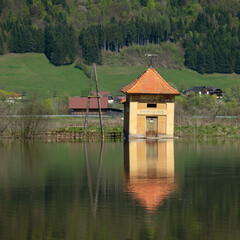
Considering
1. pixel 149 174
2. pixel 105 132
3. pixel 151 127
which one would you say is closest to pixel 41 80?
pixel 105 132

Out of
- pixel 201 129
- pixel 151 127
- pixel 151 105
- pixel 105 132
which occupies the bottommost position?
pixel 105 132

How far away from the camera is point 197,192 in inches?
1040

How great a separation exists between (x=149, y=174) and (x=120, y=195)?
22.3 feet

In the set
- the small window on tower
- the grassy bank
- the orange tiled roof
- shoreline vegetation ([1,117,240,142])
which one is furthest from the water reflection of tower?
the grassy bank

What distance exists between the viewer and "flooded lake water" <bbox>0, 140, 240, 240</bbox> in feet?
63.7

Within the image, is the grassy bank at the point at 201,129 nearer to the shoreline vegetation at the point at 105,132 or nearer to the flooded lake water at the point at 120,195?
the shoreline vegetation at the point at 105,132

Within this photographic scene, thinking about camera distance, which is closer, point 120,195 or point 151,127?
point 120,195

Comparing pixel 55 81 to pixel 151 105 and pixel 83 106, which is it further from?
pixel 151 105

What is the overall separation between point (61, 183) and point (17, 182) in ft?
6.95

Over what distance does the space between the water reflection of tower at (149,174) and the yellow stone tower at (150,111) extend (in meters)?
10.8

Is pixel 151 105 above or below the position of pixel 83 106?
below

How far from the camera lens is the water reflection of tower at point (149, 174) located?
82.8 ft

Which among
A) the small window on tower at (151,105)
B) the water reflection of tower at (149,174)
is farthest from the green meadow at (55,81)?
the water reflection of tower at (149,174)

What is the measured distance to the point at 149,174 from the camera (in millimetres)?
32094
